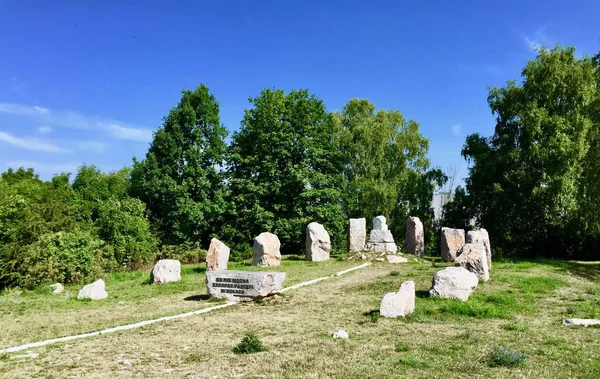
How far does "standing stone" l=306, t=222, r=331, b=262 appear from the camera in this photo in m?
27.5

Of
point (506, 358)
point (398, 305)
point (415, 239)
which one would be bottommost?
point (506, 358)

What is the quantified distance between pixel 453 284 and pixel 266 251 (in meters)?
12.7

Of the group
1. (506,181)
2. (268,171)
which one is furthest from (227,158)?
(506,181)

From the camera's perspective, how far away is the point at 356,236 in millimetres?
30359

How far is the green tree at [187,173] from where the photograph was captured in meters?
33.5

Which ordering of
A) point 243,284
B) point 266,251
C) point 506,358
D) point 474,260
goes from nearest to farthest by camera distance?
point 506,358 → point 243,284 → point 474,260 → point 266,251

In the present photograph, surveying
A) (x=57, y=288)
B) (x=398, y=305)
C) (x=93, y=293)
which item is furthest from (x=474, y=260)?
(x=57, y=288)

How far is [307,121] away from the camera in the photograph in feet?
115

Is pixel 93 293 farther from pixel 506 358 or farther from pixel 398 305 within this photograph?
pixel 506 358

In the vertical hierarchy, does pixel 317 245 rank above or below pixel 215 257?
above

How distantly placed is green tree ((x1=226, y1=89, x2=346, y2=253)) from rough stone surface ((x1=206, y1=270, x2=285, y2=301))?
16.6m

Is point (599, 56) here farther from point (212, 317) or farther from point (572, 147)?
point (212, 317)

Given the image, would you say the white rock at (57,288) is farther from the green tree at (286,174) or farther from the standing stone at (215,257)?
the green tree at (286,174)

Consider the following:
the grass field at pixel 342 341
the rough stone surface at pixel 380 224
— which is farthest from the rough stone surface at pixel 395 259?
the grass field at pixel 342 341
